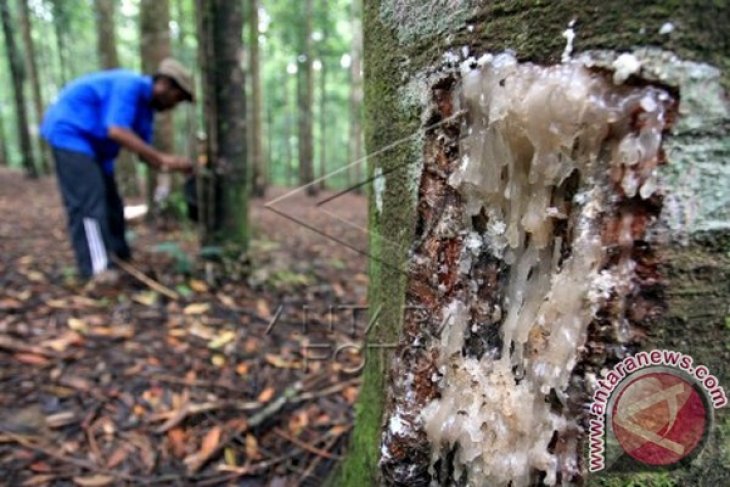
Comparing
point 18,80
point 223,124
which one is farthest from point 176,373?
point 18,80

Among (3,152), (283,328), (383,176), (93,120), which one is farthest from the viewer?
(3,152)

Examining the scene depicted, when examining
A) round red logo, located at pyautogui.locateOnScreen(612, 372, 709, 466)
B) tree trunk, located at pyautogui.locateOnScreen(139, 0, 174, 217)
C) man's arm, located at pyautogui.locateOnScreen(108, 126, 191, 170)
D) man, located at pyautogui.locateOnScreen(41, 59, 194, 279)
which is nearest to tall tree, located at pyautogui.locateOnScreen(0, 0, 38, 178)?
tree trunk, located at pyautogui.locateOnScreen(139, 0, 174, 217)

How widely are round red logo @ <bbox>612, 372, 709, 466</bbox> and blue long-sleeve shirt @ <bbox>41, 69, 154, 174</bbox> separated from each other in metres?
3.39

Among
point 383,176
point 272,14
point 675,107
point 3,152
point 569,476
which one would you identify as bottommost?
point 3,152

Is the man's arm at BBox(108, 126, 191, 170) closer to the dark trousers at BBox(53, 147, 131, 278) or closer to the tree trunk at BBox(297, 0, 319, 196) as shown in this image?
the dark trousers at BBox(53, 147, 131, 278)

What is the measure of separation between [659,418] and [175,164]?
3499 mm

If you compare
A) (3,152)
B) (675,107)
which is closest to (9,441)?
(675,107)

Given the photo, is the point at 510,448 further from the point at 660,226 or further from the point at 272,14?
the point at 272,14

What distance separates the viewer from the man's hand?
3.54m

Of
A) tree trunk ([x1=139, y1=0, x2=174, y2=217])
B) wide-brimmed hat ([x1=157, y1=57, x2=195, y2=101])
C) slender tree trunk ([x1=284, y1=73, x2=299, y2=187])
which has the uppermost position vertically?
tree trunk ([x1=139, y1=0, x2=174, y2=217])

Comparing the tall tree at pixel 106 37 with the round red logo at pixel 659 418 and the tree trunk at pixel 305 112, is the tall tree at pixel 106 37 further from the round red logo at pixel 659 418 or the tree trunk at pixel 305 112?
the round red logo at pixel 659 418

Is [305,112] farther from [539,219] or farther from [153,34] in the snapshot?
[539,219]

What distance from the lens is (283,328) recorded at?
3.04 metres

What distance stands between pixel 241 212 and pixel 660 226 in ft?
11.2
